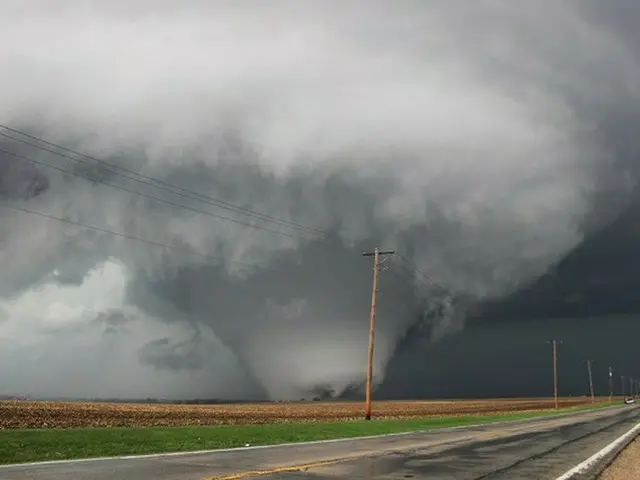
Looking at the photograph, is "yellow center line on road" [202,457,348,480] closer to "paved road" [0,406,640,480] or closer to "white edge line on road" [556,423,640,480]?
"paved road" [0,406,640,480]

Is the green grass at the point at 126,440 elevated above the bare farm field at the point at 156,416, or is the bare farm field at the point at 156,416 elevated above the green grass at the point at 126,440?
the green grass at the point at 126,440

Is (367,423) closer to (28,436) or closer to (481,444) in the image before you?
(481,444)

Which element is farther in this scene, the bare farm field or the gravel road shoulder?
the bare farm field

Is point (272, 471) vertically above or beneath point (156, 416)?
above

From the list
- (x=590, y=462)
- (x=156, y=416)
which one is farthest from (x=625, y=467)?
(x=156, y=416)

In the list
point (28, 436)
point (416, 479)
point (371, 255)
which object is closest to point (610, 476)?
point (416, 479)

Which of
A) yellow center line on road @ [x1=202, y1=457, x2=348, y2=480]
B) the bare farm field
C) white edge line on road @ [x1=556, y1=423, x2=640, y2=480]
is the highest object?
yellow center line on road @ [x1=202, y1=457, x2=348, y2=480]

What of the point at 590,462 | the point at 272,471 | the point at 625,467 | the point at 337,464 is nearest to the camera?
the point at 272,471

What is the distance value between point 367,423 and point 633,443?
56.9 ft

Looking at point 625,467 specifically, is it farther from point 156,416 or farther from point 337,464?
point 156,416

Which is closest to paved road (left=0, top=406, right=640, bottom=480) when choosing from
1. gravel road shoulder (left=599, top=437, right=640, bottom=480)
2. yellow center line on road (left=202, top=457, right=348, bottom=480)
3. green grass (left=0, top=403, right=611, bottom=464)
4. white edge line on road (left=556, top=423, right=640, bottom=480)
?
yellow center line on road (left=202, top=457, right=348, bottom=480)

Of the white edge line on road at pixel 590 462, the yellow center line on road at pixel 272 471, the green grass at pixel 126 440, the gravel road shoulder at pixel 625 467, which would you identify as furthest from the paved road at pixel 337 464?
the green grass at pixel 126 440

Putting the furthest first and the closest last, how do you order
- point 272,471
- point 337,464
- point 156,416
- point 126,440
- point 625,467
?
point 156,416 → point 126,440 → point 625,467 → point 337,464 → point 272,471

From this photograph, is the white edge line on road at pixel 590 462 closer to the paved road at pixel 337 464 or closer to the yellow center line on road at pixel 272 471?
the paved road at pixel 337 464
